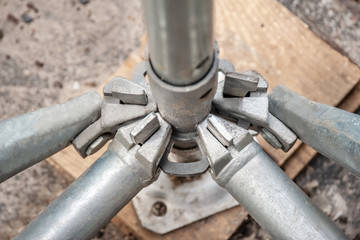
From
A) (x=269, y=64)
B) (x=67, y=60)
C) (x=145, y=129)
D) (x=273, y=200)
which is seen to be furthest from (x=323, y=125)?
(x=67, y=60)

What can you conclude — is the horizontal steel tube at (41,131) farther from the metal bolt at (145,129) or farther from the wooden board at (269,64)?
the wooden board at (269,64)

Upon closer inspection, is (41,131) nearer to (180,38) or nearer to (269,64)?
(180,38)

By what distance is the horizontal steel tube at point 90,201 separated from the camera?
2.19 ft

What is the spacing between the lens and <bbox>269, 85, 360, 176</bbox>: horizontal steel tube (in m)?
0.65

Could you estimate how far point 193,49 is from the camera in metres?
0.49

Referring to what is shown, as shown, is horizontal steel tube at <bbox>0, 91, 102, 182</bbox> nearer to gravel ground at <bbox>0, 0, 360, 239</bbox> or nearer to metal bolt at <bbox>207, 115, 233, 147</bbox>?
metal bolt at <bbox>207, 115, 233, 147</bbox>

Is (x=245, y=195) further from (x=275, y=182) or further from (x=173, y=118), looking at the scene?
(x=173, y=118)

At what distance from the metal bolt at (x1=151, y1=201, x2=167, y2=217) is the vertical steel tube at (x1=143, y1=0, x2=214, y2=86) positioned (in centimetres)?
55

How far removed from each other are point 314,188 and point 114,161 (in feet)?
2.08

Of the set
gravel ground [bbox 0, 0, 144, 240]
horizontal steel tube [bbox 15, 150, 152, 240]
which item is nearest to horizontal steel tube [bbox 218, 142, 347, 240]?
horizontal steel tube [bbox 15, 150, 152, 240]

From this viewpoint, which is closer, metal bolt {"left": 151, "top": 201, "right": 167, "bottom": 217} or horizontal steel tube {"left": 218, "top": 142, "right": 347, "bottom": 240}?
horizontal steel tube {"left": 218, "top": 142, "right": 347, "bottom": 240}

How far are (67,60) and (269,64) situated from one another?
0.57 metres

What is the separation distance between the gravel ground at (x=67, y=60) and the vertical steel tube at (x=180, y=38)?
72cm

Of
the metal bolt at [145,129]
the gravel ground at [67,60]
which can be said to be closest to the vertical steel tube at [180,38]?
the metal bolt at [145,129]
